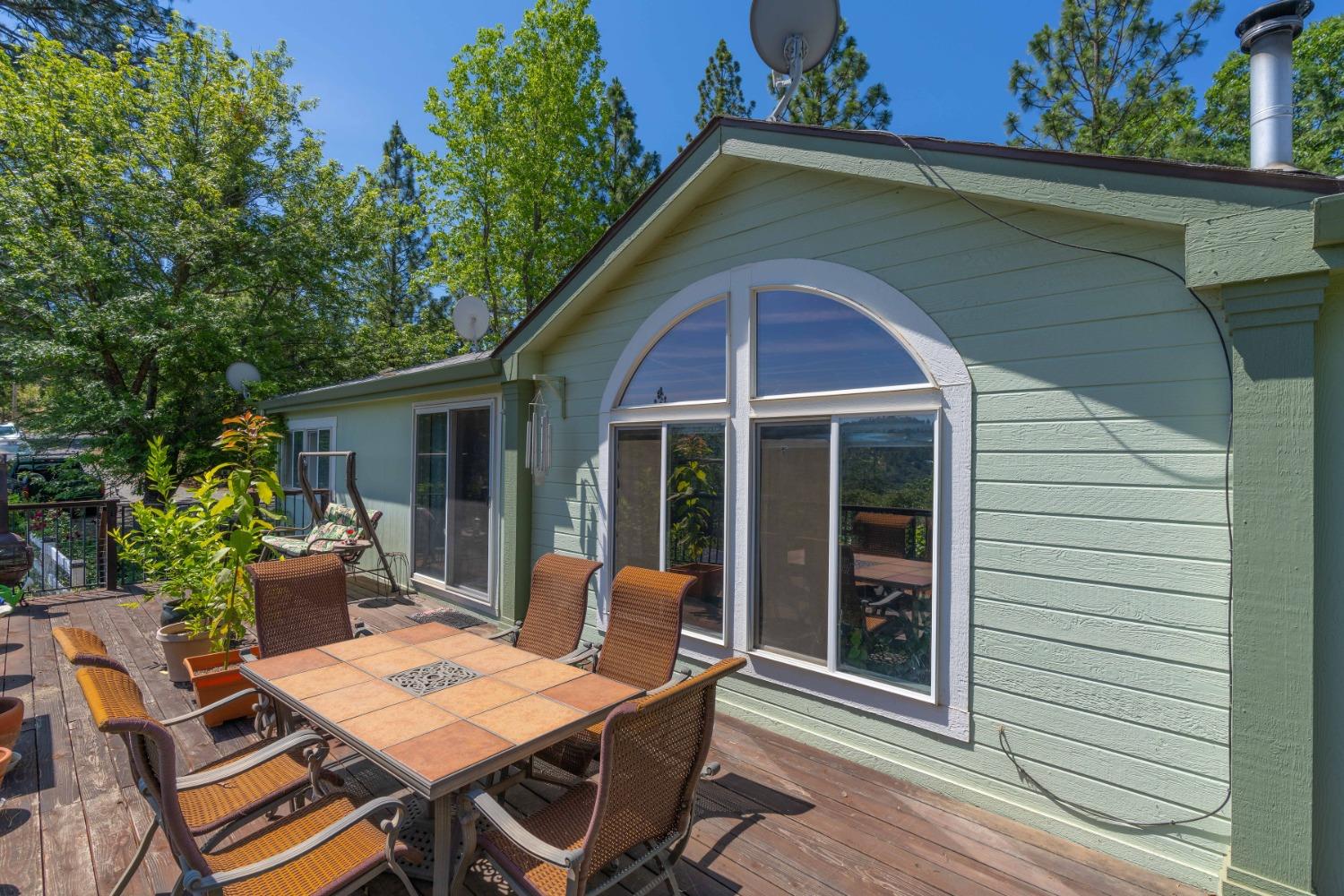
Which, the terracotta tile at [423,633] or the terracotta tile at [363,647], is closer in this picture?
the terracotta tile at [363,647]

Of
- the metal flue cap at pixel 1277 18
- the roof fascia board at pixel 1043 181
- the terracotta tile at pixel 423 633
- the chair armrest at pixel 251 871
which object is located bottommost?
the chair armrest at pixel 251 871

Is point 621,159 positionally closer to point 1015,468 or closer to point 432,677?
point 1015,468

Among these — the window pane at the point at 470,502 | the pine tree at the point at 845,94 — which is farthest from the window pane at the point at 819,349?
the pine tree at the point at 845,94

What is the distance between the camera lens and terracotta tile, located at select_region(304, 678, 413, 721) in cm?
231

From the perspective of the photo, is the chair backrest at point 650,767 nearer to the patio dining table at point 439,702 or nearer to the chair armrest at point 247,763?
the patio dining table at point 439,702

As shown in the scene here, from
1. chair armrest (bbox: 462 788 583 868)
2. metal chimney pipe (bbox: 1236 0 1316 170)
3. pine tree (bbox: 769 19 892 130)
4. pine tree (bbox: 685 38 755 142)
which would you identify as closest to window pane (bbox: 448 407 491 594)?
chair armrest (bbox: 462 788 583 868)

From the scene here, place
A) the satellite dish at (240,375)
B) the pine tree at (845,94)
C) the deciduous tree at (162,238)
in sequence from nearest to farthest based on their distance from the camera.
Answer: the deciduous tree at (162,238), the satellite dish at (240,375), the pine tree at (845,94)

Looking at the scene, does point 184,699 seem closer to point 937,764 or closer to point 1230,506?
point 937,764

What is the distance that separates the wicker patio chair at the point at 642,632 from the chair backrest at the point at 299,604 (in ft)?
4.98

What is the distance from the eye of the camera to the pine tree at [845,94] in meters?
14.1

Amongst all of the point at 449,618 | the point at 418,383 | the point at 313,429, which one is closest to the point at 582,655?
the point at 449,618

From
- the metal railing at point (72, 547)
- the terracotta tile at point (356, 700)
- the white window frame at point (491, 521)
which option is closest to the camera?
the terracotta tile at point (356, 700)

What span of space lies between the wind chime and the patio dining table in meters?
4.98

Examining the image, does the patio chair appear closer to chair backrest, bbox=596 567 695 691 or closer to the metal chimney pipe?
chair backrest, bbox=596 567 695 691
